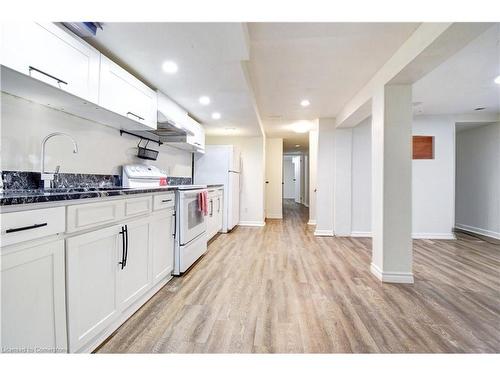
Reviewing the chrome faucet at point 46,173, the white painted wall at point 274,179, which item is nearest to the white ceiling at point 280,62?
the chrome faucet at point 46,173

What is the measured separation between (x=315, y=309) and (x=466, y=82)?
3399 mm

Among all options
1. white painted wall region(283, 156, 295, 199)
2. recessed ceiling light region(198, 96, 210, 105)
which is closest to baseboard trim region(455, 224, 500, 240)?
recessed ceiling light region(198, 96, 210, 105)

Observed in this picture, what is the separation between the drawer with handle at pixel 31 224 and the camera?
0.91m

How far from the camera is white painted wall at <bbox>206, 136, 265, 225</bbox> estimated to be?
5.64m

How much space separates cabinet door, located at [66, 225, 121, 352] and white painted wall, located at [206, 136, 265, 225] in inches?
165

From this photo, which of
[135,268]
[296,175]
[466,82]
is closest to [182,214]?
[135,268]

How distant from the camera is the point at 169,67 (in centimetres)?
217

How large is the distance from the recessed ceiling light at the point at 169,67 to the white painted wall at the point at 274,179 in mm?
4794

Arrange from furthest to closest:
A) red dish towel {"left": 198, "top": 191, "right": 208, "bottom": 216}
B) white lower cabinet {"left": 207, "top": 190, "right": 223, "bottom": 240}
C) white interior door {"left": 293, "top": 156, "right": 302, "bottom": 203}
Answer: white interior door {"left": 293, "top": 156, "right": 302, "bottom": 203}, white lower cabinet {"left": 207, "top": 190, "right": 223, "bottom": 240}, red dish towel {"left": 198, "top": 191, "right": 208, "bottom": 216}

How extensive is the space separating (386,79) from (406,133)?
0.60 meters

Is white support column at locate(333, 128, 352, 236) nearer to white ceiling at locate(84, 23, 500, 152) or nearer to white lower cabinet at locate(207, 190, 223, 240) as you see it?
white ceiling at locate(84, 23, 500, 152)

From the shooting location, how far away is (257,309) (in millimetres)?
1872

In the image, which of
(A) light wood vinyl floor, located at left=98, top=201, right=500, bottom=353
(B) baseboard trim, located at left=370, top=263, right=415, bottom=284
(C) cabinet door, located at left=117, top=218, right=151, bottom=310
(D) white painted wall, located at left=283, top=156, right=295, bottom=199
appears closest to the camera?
(A) light wood vinyl floor, located at left=98, top=201, right=500, bottom=353
